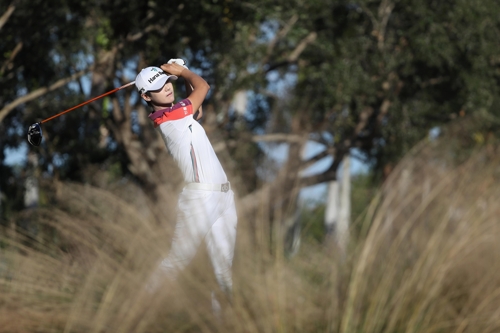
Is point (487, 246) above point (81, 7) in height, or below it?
above

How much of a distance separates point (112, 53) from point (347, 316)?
361 inches

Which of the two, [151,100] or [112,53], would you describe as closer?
[151,100]

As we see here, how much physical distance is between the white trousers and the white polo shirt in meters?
0.11

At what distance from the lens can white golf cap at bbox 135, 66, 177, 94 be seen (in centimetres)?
A: 565

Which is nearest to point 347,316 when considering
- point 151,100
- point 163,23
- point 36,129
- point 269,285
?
point 269,285

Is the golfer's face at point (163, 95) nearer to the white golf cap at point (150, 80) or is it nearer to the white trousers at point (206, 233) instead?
the white golf cap at point (150, 80)

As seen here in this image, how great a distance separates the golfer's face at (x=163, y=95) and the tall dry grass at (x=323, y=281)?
1.03 metres

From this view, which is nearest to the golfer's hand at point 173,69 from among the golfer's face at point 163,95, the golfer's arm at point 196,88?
the golfer's arm at point 196,88

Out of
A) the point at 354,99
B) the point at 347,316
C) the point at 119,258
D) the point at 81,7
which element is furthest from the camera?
the point at 354,99

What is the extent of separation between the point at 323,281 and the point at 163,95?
1.61 meters

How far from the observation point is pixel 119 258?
6801 mm

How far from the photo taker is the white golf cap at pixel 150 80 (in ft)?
18.5

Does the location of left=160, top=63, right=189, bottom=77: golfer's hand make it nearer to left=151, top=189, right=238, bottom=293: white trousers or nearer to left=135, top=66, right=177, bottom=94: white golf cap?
left=135, top=66, right=177, bottom=94: white golf cap

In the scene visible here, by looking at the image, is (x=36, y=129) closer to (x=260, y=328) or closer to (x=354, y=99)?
(x=260, y=328)
